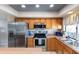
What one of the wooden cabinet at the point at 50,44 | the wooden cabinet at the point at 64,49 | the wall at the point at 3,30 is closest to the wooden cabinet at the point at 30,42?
the wooden cabinet at the point at 50,44

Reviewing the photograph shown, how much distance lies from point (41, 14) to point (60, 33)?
152 cm

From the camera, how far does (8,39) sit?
7.04 meters

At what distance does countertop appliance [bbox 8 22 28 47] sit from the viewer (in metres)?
7.11

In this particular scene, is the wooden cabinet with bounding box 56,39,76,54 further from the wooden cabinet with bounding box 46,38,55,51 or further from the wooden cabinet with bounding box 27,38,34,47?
the wooden cabinet with bounding box 27,38,34,47

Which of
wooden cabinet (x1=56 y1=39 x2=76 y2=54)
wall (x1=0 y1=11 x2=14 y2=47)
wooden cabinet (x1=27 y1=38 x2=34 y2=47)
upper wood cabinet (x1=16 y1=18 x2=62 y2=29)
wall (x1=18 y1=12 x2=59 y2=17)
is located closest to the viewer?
wooden cabinet (x1=56 y1=39 x2=76 y2=54)

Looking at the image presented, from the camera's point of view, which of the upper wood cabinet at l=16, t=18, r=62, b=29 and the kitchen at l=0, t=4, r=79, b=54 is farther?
the upper wood cabinet at l=16, t=18, r=62, b=29

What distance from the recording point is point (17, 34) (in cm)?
715

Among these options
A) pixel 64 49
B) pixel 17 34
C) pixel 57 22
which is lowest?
pixel 64 49

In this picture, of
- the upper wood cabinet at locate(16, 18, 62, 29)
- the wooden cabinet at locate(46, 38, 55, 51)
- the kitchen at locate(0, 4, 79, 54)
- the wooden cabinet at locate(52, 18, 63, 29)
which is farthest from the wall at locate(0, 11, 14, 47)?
→ the wooden cabinet at locate(52, 18, 63, 29)

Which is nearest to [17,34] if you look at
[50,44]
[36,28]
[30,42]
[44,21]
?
[30,42]

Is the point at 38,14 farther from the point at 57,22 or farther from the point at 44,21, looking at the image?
the point at 57,22
